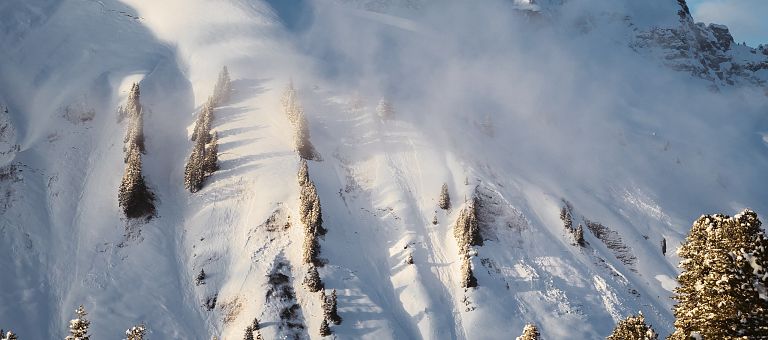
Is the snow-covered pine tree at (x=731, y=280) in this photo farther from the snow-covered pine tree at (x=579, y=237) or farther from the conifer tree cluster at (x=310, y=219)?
the snow-covered pine tree at (x=579, y=237)

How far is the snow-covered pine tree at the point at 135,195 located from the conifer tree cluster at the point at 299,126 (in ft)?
98.2

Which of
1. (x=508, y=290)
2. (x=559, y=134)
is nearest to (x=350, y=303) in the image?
(x=508, y=290)

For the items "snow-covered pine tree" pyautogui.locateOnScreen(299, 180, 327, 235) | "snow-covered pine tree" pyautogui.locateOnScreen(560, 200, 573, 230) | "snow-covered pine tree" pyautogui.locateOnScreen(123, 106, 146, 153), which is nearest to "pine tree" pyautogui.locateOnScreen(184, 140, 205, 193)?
"snow-covered pine tree" pyautogui.locateOnScreen(123, 106, 146, 153)

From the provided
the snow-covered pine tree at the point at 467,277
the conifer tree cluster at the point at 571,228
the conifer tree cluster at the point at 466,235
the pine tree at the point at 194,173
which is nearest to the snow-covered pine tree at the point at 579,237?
the conifer tree cluster at the point at 571,228

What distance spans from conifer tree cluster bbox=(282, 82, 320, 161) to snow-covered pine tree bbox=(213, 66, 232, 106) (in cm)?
1434

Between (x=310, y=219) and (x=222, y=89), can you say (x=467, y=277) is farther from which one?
(x=222, y=89)

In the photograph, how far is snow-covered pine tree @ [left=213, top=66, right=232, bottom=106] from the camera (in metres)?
132

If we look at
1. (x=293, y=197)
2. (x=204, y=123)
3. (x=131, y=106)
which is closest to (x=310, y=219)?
(x=293, y=197)

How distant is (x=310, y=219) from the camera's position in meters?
95.1

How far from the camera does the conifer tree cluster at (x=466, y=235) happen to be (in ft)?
314

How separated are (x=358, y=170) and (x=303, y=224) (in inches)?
1024

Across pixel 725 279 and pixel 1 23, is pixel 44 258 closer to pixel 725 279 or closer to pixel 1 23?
pixel 1 23

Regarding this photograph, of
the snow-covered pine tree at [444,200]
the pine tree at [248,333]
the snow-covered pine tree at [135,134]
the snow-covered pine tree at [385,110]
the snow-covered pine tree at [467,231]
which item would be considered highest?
the snow-covered pine tree at [385,110]

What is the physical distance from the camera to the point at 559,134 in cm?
16538
